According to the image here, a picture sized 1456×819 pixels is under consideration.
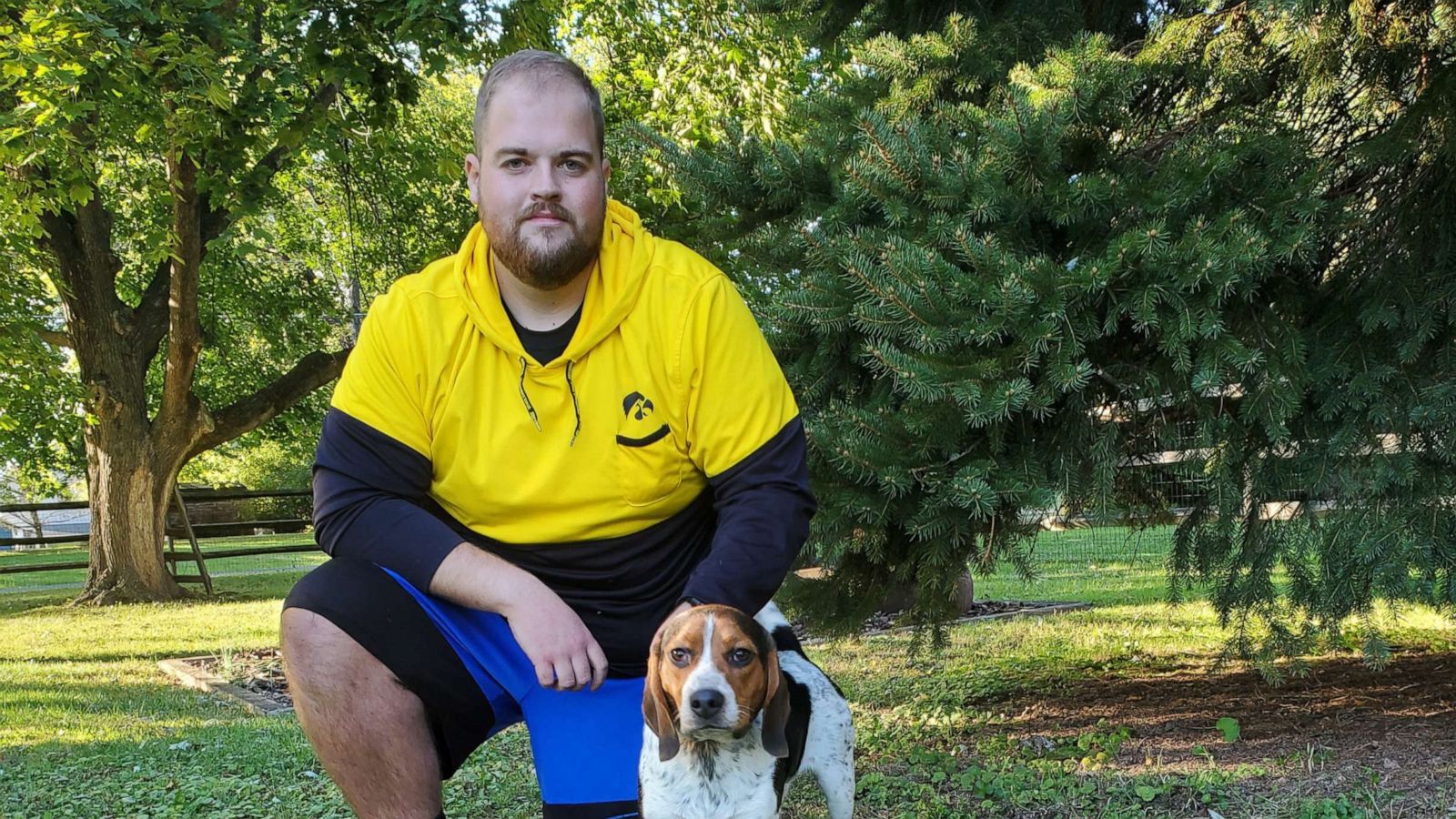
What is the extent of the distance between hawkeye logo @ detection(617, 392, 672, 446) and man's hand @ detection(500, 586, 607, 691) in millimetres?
436

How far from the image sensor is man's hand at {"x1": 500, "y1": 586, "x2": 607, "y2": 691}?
242 centimetres

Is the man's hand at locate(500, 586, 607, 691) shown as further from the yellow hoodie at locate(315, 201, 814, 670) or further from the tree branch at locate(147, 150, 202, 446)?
the tree branch at locate(147, 150, 202, 446)

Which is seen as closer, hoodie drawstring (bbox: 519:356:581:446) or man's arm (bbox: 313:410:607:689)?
man's arm (bbox: 313:410:607:689)

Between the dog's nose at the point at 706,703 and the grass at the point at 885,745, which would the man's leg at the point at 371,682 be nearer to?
the dog's nose at the point at 706,703

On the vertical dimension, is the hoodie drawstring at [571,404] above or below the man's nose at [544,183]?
below

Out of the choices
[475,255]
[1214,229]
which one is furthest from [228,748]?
[1214,229]

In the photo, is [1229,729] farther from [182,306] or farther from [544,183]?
[182,306]

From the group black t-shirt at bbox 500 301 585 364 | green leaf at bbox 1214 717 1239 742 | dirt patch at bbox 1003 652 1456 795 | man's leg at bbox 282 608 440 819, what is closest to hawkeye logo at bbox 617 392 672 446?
black t-shirt at bbox 500 301 585 364

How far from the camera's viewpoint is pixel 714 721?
2.39 metres

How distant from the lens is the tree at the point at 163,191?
6535mm

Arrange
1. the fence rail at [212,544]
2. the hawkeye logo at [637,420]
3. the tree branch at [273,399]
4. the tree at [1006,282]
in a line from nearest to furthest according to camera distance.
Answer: the hawkeye logo at [637,420] < the tree at [1006,282] < the tree branch at [273,399] < the fence rail at [212,544]

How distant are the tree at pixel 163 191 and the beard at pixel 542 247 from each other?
177 inches

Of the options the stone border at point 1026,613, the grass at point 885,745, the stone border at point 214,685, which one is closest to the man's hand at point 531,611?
the grass at point 885,745

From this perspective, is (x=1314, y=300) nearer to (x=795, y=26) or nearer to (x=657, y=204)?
(x=795, y=26)
